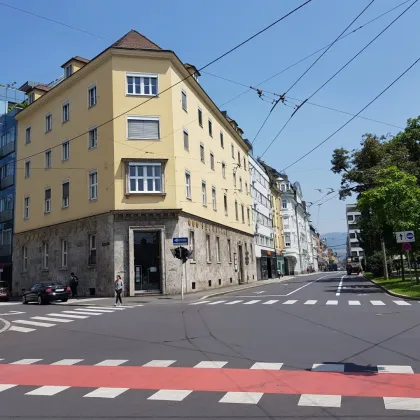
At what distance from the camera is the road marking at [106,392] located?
586 cm

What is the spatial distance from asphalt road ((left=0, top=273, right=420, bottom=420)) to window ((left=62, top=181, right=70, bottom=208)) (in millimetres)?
21470

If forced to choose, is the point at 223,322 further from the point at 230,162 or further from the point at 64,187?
the point at 230,162

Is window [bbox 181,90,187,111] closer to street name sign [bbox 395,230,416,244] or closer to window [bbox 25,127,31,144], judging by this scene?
window [bbox 25,127,31,144]

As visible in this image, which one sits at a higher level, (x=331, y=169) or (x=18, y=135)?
(x=18, y=135)

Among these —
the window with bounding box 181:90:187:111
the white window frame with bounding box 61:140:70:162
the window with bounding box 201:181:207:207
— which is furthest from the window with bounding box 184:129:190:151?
the white window frame with bounding box 61:140:70:162

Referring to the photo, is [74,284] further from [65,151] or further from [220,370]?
[220,370]

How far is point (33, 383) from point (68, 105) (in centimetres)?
3114

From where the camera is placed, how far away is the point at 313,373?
670cm

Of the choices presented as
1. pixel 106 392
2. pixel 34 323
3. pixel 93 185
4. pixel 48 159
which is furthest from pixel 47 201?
pixel 106 392

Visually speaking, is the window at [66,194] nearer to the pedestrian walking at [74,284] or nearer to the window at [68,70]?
the pedestrian walking at [74,284]

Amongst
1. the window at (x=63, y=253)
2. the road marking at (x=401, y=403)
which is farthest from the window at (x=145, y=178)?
the road marking at (x=401, y=403)

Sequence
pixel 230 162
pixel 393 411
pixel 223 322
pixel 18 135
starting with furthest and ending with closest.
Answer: pixel 230 162
pixel 18 135
pixel 223 322
pixel 393 411

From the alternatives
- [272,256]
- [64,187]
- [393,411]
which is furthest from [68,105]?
[272,256]

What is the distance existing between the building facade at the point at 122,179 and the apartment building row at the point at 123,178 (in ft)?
0.25
